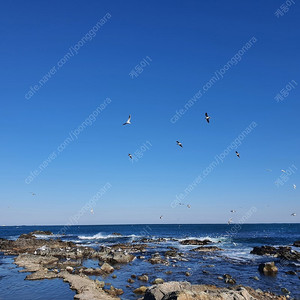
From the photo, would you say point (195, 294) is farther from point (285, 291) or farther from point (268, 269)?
point (268, 269)

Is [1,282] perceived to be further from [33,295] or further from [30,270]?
[33,295]

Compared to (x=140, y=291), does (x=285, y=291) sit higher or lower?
lower

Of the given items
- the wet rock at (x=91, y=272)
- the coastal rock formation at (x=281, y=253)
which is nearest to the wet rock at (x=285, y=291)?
the wet rock at (x=91, y=272)

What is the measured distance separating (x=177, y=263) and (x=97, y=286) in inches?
698

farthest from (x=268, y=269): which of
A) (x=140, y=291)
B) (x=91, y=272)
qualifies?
(x=91, y=272)

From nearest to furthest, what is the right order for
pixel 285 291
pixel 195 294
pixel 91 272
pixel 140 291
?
pixel 195 294, pixel 140 291, pixel 285 291, pixel 91 272

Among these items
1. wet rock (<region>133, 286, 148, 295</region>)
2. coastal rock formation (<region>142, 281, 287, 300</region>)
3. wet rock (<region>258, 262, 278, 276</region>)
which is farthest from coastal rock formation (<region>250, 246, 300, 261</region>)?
wet rock (<region>133, 286, 148, 295</region>)

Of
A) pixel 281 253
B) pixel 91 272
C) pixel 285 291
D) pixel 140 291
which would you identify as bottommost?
pixel 281 253

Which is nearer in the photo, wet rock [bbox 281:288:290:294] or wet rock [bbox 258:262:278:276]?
wet rock [bbox 281:288:290:294]

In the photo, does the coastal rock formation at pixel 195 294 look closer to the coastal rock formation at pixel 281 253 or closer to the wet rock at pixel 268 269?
the wet rock at pixel 268 269

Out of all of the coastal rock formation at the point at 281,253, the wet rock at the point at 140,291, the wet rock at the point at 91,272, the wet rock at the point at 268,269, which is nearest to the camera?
the wet rock at the point at 140,291

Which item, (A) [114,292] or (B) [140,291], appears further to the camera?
(B) [140,291]

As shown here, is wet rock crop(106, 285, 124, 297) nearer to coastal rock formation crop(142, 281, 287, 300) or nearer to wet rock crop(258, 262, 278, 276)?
coastal rock formation crop(142, 281, 287, 300)

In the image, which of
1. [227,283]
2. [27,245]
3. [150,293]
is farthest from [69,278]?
[27,245]
